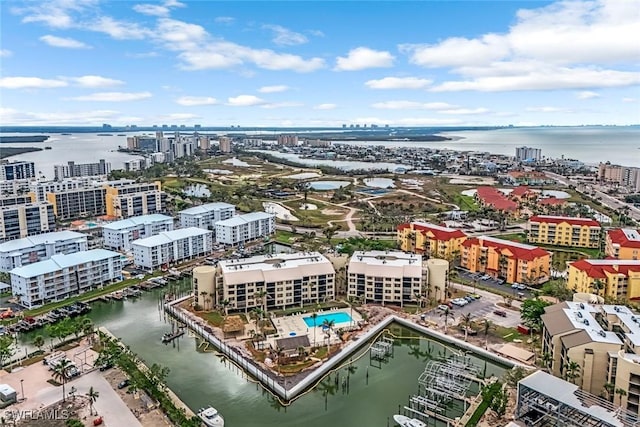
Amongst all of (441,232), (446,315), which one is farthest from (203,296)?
(441,232)

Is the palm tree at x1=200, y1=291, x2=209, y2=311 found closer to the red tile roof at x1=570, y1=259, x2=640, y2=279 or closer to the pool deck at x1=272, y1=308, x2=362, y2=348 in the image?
the pool deck at x1=272, y1=308, x2=362, y2=348

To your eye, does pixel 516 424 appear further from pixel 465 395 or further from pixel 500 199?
pixel 500 199

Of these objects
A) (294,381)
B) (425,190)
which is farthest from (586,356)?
(425,190)

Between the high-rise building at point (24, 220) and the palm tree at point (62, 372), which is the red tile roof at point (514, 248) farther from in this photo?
the high-rise building at point (24, 220)

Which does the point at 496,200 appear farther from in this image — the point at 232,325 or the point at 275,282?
the point at 232,325

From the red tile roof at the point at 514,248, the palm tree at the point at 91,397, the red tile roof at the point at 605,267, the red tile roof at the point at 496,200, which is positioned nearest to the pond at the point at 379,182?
the red tile roof at the point at 496,200

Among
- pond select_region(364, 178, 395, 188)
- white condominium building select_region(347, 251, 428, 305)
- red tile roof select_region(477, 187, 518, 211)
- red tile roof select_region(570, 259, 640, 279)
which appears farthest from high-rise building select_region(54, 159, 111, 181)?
red tile roof select_region(570, 259, 640, 279)
